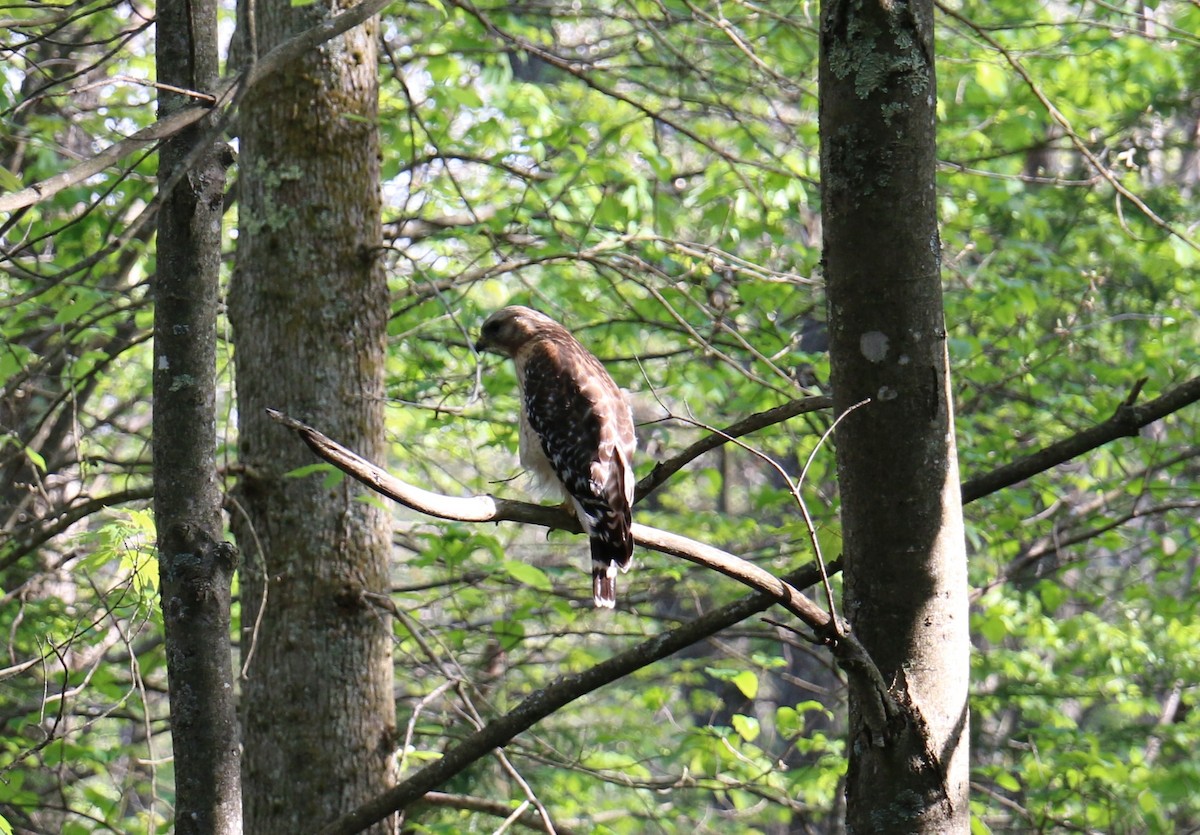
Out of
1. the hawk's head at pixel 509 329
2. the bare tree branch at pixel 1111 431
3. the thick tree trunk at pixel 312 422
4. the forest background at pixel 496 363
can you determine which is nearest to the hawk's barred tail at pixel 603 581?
the forest background at pixel 496 363

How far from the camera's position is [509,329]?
Answer: 4.92m

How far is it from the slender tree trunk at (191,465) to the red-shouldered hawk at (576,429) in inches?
56.0

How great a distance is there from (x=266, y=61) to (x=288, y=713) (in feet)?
7.87

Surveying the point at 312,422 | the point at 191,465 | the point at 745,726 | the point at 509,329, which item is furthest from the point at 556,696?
the point at 745,726

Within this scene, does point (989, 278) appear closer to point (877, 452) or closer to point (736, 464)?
point (877, 452)

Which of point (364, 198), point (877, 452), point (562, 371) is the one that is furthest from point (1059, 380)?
point (877, 452)

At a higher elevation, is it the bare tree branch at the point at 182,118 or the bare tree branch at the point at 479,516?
the bare tree branch at the point at 182,118

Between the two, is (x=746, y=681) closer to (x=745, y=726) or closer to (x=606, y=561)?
(x=745, y=726)

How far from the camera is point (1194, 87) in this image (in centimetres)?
866

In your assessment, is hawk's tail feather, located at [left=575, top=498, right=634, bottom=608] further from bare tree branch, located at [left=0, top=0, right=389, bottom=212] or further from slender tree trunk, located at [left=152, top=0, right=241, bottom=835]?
bare tree branch, located at [left=0, top=0, right=389, bottom=212]

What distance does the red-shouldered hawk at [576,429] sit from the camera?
3.81 metres

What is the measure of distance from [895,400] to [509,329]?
10.7ft

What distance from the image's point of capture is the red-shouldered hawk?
381cm

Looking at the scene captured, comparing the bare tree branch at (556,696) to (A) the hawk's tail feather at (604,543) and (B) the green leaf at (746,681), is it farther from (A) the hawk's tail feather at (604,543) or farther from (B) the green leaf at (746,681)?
(B) the green leaf at (746,681)
